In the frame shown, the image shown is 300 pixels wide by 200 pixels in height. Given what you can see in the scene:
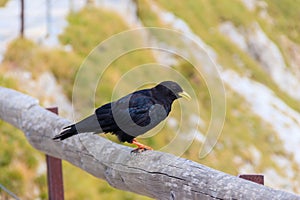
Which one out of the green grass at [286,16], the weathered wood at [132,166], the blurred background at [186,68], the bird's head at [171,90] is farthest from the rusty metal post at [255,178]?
the green grass at [286,16]

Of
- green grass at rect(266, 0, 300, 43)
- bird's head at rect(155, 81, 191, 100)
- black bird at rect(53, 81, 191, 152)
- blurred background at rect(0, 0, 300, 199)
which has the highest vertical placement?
green grass at rect(266, 0, 300, 43)

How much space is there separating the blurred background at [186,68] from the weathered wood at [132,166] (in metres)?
2.42

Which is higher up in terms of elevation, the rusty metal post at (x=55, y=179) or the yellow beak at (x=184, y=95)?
the yellow beak at (x=184, y=95)

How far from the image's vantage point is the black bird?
4.44 m

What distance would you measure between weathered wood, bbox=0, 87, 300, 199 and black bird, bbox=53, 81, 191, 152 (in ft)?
0.48

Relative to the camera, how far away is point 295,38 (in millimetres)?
34812

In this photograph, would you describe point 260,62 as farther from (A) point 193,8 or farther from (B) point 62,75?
(B) point 62,75

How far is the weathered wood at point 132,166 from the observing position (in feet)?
10.2

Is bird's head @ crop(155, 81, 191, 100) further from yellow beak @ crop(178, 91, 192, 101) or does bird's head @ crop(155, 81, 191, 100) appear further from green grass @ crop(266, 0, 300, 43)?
green grass @ crop(266, 0, 300, 43)

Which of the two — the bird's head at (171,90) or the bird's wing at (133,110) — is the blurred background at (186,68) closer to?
the bird's wing at (133,110)

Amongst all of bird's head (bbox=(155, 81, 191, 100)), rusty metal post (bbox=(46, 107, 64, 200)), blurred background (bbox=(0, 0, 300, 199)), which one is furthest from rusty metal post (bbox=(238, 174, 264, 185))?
blurred background (bbox=(0, 0, 300, 199))

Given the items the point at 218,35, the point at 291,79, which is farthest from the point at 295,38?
the point at 218,35

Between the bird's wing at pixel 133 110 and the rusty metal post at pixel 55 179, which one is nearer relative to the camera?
the bird's wing at pixel 133 110

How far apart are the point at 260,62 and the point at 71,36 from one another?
17.6 meters
